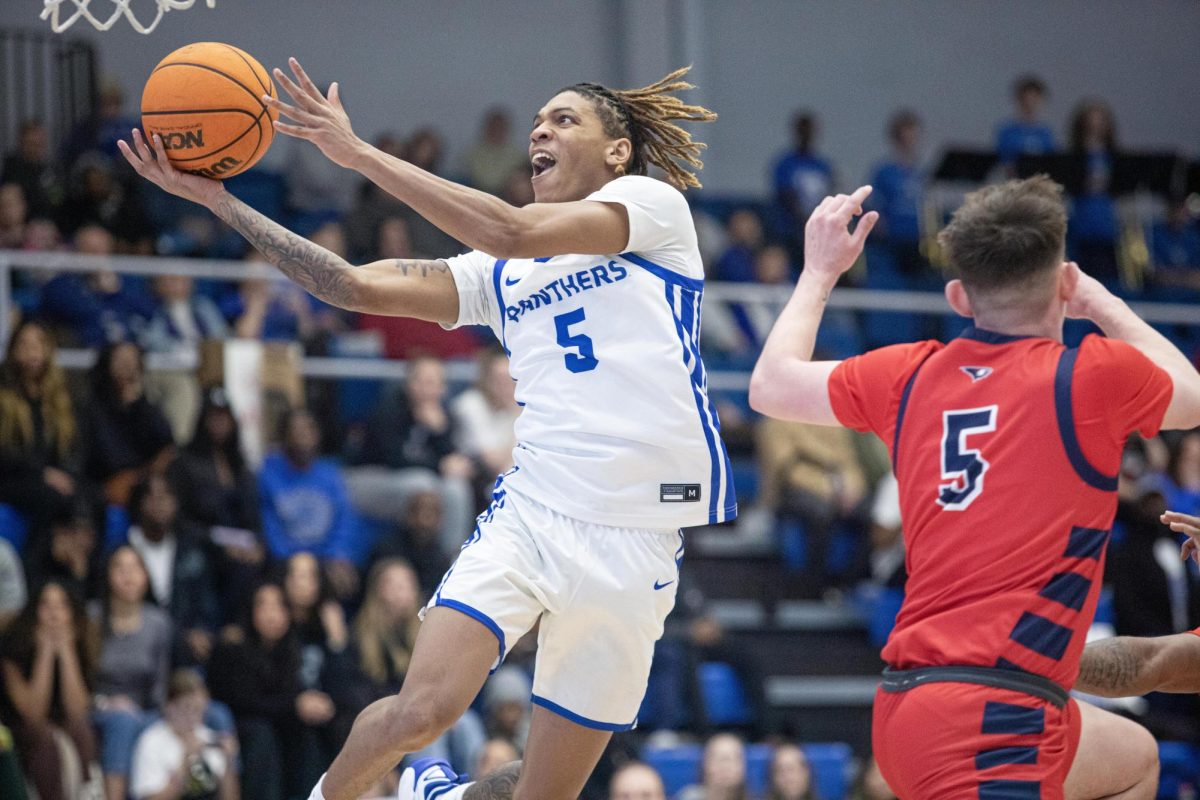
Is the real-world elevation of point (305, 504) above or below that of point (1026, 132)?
below

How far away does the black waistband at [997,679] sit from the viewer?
391cm

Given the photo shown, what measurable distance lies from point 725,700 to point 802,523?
5.90 ft

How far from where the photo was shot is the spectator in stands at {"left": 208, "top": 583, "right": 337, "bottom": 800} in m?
9.70

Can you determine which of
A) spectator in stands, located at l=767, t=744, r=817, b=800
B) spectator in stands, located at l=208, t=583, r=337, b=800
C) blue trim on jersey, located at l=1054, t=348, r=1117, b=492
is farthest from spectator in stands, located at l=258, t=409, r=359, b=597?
blue trim on jersey, located at l=1054, t=348, r=1117, b=492

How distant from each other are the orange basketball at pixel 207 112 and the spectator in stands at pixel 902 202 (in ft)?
39.0

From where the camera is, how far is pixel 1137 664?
14.9ft

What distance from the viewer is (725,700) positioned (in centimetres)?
1149

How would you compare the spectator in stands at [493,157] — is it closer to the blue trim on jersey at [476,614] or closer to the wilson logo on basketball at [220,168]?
the wilson logo on basketball at [220,168]

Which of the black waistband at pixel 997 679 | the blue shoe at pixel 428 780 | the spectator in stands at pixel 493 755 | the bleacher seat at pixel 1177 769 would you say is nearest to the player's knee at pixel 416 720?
the blue shoe at pixel 428 780

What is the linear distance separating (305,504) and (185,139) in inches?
236

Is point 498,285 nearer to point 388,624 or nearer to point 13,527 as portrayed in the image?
point 388,624

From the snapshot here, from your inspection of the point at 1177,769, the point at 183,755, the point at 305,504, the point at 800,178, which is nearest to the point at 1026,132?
the point at 800,178

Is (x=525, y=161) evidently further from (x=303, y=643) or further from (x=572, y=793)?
(x=572, y=793)

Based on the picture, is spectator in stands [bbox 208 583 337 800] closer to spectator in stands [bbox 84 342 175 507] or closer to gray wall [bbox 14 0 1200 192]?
spectator in stands [bbox 84 342 175 507]
